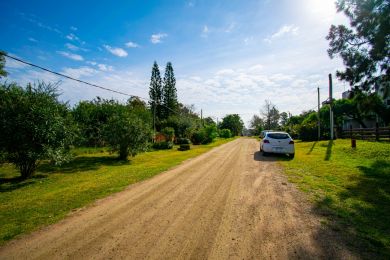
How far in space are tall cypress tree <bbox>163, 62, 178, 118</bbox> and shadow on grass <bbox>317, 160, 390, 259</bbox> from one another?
5132 cm

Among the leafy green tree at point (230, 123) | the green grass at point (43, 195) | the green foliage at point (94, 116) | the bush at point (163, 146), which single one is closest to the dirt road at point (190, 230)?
the green grass at point (43, 195)

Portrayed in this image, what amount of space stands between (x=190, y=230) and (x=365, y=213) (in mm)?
3757

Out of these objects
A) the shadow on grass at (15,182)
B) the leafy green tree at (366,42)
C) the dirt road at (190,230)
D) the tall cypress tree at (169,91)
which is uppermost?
the tall cypress tree at (169,91)

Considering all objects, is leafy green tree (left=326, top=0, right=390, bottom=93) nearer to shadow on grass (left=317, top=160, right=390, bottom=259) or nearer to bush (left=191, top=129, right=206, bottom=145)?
shadow on grass (left=317, top=160, right=390, bottom=259)

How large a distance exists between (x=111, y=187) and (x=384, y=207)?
24.7 ft

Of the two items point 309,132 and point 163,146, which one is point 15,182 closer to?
point 163,146

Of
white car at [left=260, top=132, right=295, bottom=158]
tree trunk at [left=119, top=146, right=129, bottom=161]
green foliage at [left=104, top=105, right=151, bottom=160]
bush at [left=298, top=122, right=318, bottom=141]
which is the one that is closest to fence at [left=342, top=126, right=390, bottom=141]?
bush at [left=298, top=122, right=318, bottom=141]

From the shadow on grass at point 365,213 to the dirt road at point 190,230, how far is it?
36cm

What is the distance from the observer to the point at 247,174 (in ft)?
31.7

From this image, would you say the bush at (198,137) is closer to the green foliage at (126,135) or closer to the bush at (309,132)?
the bush at (309,132)

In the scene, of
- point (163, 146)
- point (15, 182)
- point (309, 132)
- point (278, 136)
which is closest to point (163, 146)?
point (163, 146)

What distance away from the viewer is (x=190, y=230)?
428cm

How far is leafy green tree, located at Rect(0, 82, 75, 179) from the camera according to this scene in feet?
30.7

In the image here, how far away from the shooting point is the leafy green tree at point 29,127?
9.37 meters
